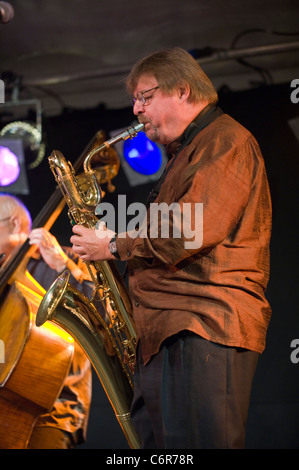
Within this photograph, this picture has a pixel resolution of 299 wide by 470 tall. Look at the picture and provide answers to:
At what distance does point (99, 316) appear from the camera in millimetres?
2488

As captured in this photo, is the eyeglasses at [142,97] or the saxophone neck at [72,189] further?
the saxophone neck at [72,189]

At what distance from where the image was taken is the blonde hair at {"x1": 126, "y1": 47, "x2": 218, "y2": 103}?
2119mm

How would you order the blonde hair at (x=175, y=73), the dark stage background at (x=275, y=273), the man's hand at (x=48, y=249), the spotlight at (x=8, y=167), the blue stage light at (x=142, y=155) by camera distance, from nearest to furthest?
the blonde hair at (x=175, y=73), the man's hand at (x=48, y=249), the dark stage background at (x=275, y=273), the blue stage light at (x=142, y=155), the spotlight at (x=8, y=167)

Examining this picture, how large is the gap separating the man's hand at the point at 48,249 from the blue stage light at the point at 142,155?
3.45 feet

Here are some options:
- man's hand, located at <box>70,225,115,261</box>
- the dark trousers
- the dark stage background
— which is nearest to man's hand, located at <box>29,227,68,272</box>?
the dark stage background

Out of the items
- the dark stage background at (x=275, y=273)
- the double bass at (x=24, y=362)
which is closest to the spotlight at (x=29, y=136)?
the dark stage background at (x=275, y=273)

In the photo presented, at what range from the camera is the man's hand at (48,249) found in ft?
11.3

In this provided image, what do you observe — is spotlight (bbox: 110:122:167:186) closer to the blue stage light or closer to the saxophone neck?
the blue stage light

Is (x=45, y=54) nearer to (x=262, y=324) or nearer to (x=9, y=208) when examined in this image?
(x=9, y=208)

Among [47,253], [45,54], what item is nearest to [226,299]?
[47,253]

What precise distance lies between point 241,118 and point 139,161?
89cm

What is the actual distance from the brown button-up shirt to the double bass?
1171 mm

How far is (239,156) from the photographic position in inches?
73.6

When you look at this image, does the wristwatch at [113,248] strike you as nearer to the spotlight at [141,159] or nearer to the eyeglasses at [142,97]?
the eyeglasses at [142,97]
